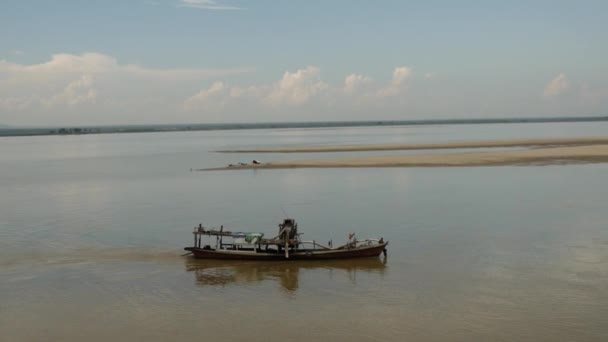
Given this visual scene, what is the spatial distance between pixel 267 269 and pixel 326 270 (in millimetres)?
2235

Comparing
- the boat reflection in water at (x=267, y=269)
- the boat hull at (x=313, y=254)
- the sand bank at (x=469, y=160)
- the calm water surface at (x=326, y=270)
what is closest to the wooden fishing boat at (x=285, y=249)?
the boat hull at (x=313, y=254)

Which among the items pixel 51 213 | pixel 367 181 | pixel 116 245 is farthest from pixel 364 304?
pixel 367 181

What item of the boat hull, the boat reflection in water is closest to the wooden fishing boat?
the boat hull

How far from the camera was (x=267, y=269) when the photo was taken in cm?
2177

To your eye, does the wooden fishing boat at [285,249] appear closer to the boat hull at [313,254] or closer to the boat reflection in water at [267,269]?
the boat hull at [313,254]

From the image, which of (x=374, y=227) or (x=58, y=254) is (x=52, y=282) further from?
(x=374, y=227)

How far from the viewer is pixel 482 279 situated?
1909 centimetres

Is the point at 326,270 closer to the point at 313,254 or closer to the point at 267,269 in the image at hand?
the point at 313,254

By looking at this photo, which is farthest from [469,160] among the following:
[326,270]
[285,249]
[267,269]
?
[267,269]

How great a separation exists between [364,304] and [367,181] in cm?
2886

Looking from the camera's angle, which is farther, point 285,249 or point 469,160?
point 469,160

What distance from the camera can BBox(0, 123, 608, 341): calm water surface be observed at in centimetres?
1570

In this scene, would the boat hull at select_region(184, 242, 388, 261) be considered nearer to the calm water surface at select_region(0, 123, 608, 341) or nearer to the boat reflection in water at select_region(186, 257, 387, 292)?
the boat reflection in water at select_region(186, 257, 387, 292)

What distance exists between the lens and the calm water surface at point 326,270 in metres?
15.7
